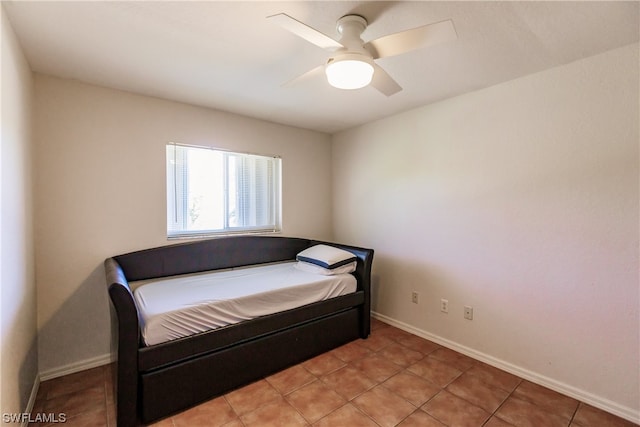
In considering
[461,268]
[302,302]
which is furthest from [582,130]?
[302,302]

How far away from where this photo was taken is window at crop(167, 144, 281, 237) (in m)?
2.73

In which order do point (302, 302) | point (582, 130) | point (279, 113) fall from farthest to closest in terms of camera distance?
point (279, 113) → point (302, 302) → point (582, 130)

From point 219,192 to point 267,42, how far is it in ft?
5.56

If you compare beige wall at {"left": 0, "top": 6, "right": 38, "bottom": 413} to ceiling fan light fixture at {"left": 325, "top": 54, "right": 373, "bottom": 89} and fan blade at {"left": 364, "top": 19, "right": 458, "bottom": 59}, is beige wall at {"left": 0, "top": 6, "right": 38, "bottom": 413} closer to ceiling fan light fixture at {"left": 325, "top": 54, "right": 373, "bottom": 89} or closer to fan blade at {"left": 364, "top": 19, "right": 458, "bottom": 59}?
ceiling fan light fixture at {"left": 325, "top": 54, "right": 373, "bottom": 89}

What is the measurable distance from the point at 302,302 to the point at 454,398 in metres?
1.25

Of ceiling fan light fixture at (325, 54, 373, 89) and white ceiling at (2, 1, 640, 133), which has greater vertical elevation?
white ceiling at (2, 1, 640, 133)

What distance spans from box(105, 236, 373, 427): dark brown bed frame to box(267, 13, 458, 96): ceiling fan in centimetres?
159

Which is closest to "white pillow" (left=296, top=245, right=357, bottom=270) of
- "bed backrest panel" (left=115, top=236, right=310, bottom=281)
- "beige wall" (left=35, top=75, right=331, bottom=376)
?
"bed backrest panel" (left=115, top=236, right=310, bottom=281)

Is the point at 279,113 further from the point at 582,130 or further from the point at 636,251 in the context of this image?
the point at 636,251

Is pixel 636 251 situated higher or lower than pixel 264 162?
lower

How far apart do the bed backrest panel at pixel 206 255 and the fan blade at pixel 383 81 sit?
78.7 inches

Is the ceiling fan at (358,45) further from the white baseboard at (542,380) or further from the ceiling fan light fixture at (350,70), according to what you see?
the white baseboard at (542,380)

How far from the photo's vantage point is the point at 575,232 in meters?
1.97

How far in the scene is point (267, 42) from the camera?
1.71 meters
